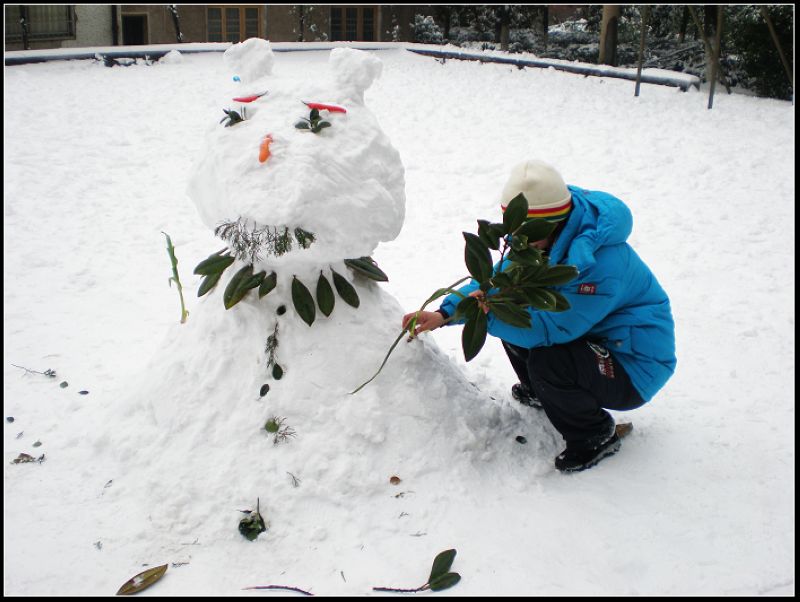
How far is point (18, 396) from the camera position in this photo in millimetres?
2590

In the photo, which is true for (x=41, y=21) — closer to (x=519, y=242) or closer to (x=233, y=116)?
(x=233, y=116)

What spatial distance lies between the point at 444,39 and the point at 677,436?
12062mm

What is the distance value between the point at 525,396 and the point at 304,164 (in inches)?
48.9

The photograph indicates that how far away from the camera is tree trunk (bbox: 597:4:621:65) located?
983 centimetres

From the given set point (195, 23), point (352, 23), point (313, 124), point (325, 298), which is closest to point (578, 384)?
point (325, 298)

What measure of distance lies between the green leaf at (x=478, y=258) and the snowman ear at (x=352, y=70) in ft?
2.12

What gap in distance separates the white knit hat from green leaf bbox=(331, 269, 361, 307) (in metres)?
0.55

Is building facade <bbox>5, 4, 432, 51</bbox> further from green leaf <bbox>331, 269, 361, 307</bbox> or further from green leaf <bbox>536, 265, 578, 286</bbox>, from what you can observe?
green leaf <bbox>536, 265, 578, 286</bbox>

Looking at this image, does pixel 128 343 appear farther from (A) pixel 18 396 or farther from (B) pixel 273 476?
(B) pixel 273 476

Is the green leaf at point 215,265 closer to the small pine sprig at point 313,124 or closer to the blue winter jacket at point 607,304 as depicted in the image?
the small pine sprig at point 313,124

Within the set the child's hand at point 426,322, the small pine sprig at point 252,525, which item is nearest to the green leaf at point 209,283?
the child's hand at point 426,322

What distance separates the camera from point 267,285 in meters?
2.12

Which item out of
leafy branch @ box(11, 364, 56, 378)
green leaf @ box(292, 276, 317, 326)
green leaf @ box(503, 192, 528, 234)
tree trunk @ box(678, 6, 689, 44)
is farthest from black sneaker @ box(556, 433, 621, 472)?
tree trunk @ box(678, 6, 689, 44)

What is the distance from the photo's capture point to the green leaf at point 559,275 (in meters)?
1.87
